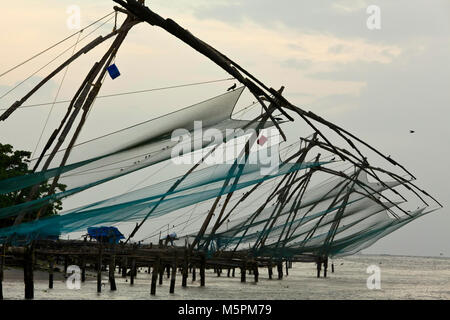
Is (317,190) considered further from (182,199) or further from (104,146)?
(104,146)

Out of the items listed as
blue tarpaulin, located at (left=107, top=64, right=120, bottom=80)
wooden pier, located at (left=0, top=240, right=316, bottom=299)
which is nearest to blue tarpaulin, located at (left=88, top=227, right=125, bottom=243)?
wooden pier, located at (left=0, top=240, right=316, bottom=299)

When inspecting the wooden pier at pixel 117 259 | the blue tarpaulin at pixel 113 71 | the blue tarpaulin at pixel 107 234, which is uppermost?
the blue tarpaulin at pixel 113 71

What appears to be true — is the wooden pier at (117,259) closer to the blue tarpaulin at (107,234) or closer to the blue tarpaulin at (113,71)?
the blue tarpaulin at (107,234)

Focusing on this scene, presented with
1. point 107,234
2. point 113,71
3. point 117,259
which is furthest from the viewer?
point 107,234

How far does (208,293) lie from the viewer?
2136cm

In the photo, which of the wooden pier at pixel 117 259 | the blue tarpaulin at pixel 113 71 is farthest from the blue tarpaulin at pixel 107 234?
the blue tarpaulin at pixel 113 71

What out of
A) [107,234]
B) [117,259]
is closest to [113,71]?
[117,259]

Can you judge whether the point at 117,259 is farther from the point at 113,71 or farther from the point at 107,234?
the point at 113,71

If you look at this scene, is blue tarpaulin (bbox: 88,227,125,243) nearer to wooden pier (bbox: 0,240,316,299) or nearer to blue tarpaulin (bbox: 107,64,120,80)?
wooden pier (bbox: 0,240,316,299)

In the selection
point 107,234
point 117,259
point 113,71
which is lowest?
point 117,259

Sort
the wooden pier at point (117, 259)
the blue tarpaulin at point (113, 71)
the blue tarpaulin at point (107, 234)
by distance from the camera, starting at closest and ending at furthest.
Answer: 1. the blue tarpaulin at point (113, 71)
2. the wooden pier at point (117, 259)
3. the blue tarpaulin at point (107, 234)

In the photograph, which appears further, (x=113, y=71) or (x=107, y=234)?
(x=107, y=234)

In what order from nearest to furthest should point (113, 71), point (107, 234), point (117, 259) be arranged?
point (113, 71)
point (117, 259)
point (107, 234)

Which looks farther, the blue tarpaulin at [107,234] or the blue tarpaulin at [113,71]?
the blue tarpaulin at [107,234]
